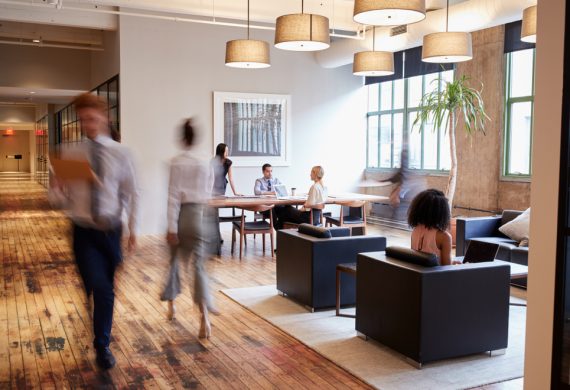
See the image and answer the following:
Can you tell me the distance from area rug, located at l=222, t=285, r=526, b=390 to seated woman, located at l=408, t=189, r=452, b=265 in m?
0.72

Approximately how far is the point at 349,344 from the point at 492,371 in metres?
1.03

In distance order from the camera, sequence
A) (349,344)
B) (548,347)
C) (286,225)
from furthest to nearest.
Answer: (286,225), (349,344), (548,347)

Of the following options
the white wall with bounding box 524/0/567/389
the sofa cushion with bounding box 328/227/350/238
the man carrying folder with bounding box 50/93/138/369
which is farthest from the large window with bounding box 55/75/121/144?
the white wall with bounding box 524/0/567/389

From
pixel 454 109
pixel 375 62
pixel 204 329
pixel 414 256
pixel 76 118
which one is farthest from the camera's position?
pixel 76 118

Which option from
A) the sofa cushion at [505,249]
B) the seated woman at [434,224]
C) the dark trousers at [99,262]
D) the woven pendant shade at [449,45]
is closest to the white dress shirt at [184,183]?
the dark trousers at [99,262]

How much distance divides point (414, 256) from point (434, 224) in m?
0.28

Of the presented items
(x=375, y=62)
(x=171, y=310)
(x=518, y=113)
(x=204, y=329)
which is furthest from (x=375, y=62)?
(x=204, y=329)

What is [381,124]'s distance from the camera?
1234cm

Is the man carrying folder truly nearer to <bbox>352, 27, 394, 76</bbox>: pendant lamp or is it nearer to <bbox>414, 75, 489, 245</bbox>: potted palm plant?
<bbox>352, 27, 394, 76</bbox>: pendant lamp

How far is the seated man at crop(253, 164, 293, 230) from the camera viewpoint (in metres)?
8.54

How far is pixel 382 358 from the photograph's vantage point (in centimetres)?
417

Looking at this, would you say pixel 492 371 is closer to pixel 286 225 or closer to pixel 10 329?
pixel 10 329

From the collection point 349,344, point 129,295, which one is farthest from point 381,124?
point 349,344

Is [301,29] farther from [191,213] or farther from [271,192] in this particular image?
[271,192]
